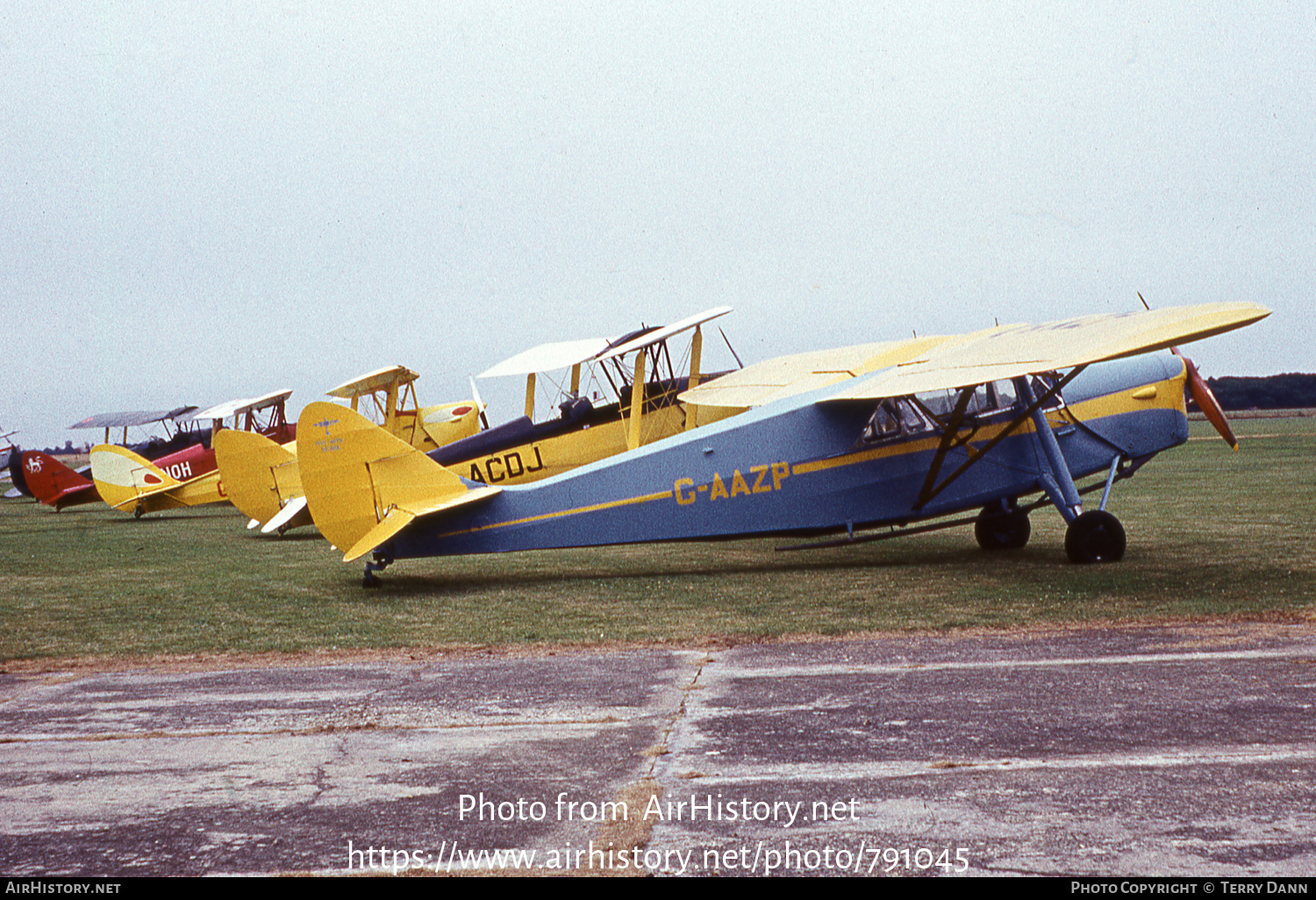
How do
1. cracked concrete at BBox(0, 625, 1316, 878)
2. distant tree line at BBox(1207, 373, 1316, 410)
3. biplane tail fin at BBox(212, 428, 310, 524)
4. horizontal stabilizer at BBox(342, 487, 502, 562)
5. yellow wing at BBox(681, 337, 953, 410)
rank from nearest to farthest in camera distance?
cracked concrete at BBox(0, 625, 1316, 878), horizontal stabilizer at BBox(342, 487, 502, 562), yellow wing at BBox(681, 337, 953, 410), biplane tail fin at BBox(212, 428, 310, 524), distant tree line at BBox(1207, 373, 1316, 410)

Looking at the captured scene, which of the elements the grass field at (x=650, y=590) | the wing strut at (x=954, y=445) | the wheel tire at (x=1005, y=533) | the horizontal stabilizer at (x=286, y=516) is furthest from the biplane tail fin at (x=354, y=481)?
the horizontal stabilizer at (x=286, y=516)

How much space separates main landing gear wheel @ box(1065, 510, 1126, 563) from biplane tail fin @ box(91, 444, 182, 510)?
870 inches

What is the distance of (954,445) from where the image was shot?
1109cm

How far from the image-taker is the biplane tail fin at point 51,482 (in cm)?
3019

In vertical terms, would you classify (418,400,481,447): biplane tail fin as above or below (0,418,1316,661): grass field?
above

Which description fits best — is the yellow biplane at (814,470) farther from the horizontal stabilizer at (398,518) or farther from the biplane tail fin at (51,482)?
the biplane tail fin at (51,482)

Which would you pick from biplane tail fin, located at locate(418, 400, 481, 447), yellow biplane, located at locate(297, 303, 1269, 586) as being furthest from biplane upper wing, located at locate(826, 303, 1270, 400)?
biplane tail fin, located at locate(418, 400, 481, 447)

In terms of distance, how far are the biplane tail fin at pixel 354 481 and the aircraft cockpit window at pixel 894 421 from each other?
3935mm

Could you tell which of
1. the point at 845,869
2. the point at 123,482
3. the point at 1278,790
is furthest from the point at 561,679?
the point at 123,482

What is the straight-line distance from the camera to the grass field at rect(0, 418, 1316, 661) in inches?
316

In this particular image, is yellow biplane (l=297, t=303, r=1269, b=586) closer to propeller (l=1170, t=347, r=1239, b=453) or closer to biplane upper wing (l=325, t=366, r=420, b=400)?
propeller (l=1170, t=347, r=1239, b=453)

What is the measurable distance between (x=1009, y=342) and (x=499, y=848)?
815 centimetres

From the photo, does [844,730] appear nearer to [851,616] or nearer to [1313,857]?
[1313,857]

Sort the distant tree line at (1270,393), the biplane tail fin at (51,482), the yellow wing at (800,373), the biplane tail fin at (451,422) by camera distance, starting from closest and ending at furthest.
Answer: the yellow wing at (800,373)
the biplane tail fin at (451,422)
the biplane tail fin at (51,482)
the distant tree line at (1270,393)
